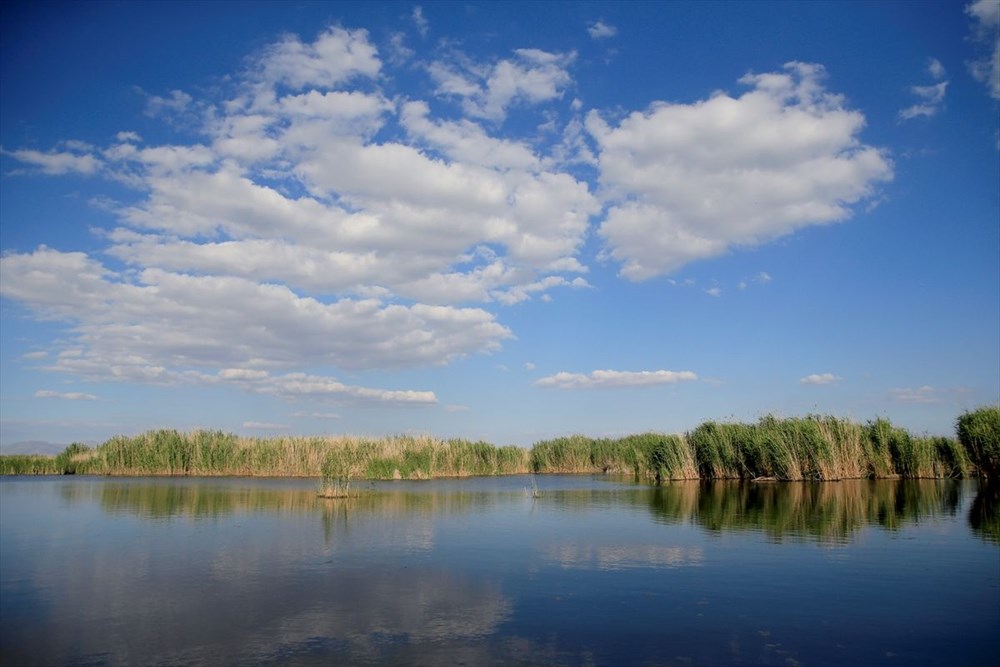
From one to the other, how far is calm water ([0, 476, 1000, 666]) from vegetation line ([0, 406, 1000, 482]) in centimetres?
978

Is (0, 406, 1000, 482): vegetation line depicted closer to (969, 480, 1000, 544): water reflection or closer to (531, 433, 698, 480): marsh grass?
(531, 433, 698, 480): marsh grass

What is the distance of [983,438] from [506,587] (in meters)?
25.6

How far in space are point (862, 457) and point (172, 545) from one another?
2624cm

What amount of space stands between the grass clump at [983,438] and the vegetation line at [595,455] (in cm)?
5

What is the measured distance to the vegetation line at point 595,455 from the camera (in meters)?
27.4

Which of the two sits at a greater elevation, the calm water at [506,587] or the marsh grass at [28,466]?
the calm water at [506,587]

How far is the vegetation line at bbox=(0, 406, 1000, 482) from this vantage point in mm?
27422

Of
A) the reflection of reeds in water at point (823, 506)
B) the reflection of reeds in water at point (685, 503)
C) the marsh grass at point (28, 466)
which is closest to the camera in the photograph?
the reflection of reeds in water at point (823, 506)

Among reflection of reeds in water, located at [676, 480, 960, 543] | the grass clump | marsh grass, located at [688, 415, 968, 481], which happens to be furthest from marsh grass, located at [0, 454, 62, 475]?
the grass clump

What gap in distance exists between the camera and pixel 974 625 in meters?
7.54

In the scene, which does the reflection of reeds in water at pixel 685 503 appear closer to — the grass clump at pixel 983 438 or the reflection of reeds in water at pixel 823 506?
the reflection of reeds in water at pixel 823 506

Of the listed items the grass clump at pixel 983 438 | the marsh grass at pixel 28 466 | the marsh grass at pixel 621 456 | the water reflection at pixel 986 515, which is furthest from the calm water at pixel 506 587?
the marsh grass at pixel 28 466

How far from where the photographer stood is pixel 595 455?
46.7 meters

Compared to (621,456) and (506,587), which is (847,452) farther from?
(506,587)
